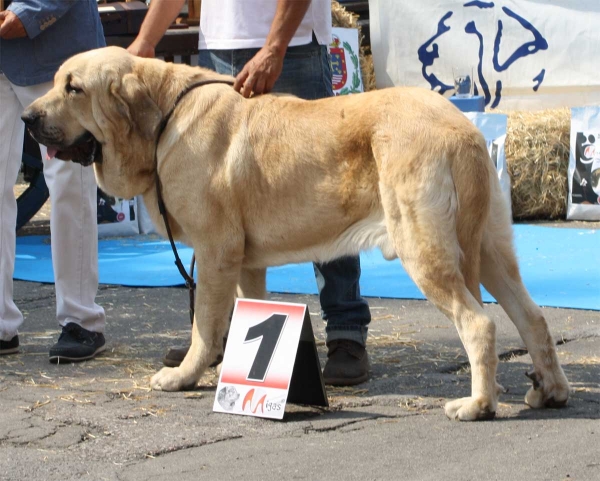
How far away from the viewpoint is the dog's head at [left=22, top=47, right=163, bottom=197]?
3.57 m

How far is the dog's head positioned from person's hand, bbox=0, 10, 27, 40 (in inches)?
20.6

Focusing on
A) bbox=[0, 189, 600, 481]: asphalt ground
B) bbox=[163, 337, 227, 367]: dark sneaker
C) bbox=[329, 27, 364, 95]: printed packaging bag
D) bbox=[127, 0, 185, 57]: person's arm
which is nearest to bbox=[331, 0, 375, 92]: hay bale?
bbox=[329, 27, 364, 95]: printed packaging bag

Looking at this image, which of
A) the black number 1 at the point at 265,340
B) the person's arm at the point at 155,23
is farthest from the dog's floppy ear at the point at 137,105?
the black number 1 at the point at 265,340

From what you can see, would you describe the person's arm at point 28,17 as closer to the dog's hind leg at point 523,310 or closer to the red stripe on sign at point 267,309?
the red stripe on sign at point 267,309

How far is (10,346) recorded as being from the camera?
441cm

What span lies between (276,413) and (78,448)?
679mm

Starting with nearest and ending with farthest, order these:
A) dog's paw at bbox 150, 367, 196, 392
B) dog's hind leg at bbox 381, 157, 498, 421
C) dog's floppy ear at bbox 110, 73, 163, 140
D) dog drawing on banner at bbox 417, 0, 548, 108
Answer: dog's hind leg at bbox 381, 157, 498, 421 → dog's floppy ear at bbox 110, 73, 163, 140 → dog's paw at bbox 150, 367, 196, 392 → dog drawing on banner at bbox 417, 0, 548, 108

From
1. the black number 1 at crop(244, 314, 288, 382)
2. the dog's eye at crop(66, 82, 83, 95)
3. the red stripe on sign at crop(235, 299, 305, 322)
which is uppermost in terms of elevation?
the dog's eye at crop(66, 82, 83, 95)

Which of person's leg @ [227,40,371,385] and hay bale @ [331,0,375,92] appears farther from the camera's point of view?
hay bale @ [331,0,375,92]

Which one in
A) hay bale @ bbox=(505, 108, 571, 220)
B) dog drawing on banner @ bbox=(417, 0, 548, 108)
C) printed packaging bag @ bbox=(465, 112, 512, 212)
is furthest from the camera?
dog drawing on banner @ bbox=(417, 0, 548, 108)

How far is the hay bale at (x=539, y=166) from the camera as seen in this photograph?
8281 millimetres

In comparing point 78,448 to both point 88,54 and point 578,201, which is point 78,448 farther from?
point 578,201

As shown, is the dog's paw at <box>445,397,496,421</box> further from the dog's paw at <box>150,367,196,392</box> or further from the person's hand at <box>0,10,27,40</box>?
the person's hand at <box>0,10,27,40</box>

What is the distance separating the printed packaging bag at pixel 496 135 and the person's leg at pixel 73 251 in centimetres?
463
